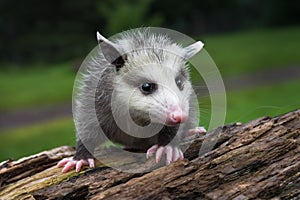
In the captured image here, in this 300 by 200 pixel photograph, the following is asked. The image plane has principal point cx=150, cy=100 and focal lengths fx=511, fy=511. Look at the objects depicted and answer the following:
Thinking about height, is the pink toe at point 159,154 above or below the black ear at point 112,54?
→ below

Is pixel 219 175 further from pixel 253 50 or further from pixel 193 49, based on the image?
pixel 253 50

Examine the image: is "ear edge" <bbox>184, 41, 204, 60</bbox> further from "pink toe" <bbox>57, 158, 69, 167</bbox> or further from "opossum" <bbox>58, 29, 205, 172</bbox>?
"pink toe" <bbox>57, 158, 69, 167</bbox>

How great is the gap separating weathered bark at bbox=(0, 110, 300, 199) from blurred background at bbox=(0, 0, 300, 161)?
401cm

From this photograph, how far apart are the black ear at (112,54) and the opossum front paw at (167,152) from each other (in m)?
0.53

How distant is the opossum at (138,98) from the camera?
9.16 feet

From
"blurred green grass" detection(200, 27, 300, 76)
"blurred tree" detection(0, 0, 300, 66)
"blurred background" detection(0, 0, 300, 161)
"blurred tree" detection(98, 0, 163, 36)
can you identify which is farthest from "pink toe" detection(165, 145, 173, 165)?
"blurred tree" detection(0, 0, 300, 66)

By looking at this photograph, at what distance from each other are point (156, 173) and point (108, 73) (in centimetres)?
72

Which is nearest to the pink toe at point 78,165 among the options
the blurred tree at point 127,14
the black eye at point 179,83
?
the black eye at point 179,83

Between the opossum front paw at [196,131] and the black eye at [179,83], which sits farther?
the opossum front paw at [196,131]

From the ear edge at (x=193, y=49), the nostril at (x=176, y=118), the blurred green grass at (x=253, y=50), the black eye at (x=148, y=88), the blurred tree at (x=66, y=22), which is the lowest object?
the nostril at (x=176, y=118)

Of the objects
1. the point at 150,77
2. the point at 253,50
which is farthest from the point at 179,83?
the point at 253,50

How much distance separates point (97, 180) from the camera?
2.78 m

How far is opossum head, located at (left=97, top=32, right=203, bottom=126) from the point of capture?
2.72 meters

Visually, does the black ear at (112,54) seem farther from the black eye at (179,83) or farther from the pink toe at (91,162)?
the pink toe at (91,162)
